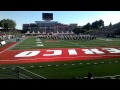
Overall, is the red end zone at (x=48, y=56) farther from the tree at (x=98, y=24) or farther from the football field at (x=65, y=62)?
the tree at (x=98, y=24)

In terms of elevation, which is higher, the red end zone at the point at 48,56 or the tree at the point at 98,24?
the tree at the point at 98,24

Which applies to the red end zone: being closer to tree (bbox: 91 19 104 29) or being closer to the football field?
the football field

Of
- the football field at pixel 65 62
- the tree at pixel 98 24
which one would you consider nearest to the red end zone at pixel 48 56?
the football field at pixel 65 62

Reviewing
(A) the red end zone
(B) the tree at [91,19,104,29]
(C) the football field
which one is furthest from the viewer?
(B) the tree at [91,19,104,29]

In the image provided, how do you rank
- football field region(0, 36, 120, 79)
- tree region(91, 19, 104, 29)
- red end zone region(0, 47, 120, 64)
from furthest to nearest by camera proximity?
tree region(91, 19, 104, 29) → red end zone region(0, 47, 120, 64) → football field region(0, 36, 120, 79)

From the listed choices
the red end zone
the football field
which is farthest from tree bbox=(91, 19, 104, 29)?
the red end zone

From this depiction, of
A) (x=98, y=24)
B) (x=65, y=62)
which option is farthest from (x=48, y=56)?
(x=98, y=24)

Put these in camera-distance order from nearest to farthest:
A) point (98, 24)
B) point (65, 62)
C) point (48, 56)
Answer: point (65, 62), point (48, 56), point (98, 24)

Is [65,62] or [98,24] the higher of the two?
[98,24]

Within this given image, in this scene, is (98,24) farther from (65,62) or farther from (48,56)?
(65,62)
